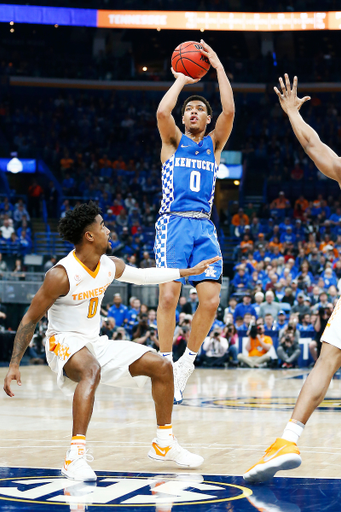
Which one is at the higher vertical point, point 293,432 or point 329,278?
point 293,432

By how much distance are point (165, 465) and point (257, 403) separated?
3.55 meters

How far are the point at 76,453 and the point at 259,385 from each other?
253 inches

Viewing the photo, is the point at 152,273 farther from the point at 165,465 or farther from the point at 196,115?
the point at 196,115

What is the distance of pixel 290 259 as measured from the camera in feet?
56.5

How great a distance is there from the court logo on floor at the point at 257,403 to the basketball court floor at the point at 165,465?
0.04ft

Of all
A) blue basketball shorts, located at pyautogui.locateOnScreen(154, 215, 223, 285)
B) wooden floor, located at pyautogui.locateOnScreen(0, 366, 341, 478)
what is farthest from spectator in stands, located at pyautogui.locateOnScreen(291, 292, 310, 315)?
blue basketball shorts, located at pyautogui.locateOnScreen(154, 215, 223, 285)

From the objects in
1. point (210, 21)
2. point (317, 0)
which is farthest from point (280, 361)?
point (317, 0)

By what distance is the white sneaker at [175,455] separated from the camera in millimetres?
4523

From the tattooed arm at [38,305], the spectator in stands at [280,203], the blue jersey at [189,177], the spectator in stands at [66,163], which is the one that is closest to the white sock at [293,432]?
the tattooed arm at [38,305]

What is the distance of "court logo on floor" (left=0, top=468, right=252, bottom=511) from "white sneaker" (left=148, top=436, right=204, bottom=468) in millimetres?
197

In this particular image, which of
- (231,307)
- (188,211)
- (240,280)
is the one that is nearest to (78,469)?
(188,211)

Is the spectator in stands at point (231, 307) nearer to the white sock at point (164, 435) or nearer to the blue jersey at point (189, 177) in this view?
the blue jersey at point (189, 177)

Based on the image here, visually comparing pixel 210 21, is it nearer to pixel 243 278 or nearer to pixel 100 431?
pixel 243 278

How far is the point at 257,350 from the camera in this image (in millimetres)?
13867
